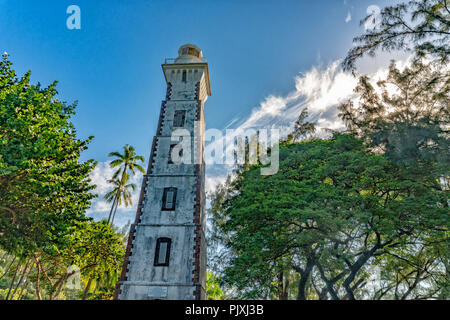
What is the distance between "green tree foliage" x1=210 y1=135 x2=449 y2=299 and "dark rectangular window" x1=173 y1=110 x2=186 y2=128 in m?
7.50

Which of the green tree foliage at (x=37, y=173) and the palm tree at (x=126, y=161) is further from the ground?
the palm tree at (x=126, y=161)

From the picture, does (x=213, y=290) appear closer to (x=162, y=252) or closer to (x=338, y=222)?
(x=162, y=252)

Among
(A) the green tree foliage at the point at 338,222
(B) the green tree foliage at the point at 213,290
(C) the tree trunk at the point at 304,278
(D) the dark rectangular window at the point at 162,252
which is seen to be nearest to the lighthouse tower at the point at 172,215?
(D) the dark rectangular window at the point at 162,252

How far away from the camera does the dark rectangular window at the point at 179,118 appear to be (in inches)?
907

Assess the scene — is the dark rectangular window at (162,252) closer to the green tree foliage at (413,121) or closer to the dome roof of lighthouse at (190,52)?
the green tree foliage at (413,121)

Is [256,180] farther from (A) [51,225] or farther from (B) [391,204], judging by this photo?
(A) [51,225]

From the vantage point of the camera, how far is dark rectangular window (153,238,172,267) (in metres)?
17.2

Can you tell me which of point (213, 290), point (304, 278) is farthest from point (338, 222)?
point (213, 290)

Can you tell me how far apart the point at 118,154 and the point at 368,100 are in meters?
30.0

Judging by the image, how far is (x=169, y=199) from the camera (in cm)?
1952

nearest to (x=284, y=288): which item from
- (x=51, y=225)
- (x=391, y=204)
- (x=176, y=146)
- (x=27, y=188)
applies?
(x=391, y=204)

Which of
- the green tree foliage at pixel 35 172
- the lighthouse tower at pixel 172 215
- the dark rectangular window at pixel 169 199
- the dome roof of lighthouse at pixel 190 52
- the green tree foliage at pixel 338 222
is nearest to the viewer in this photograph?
the green tree foliage at pixel 35 172

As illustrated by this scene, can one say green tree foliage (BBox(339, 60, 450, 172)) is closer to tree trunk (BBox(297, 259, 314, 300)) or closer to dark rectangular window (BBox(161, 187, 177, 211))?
tree trunk (BBox(297, 259, 314, 300))
